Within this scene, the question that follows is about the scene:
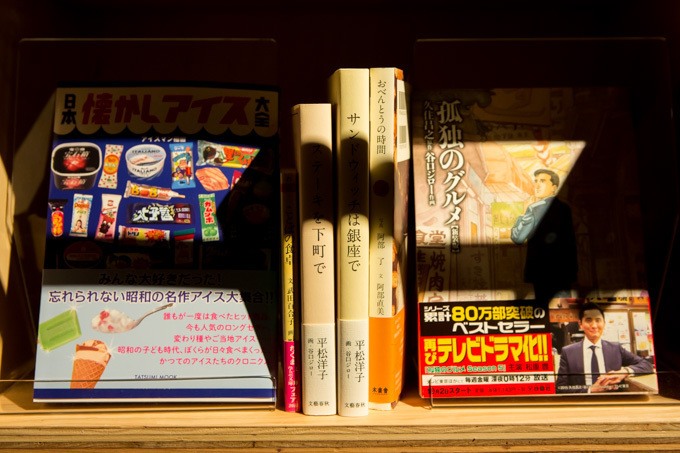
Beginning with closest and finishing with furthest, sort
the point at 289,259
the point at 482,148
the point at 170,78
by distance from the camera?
the point at 289,259 < the point at 482,148 < the point at 170,78

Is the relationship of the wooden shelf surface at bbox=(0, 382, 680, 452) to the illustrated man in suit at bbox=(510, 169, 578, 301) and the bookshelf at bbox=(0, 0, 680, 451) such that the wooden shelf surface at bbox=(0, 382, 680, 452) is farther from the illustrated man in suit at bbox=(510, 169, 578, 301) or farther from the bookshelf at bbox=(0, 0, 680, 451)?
the illustrated man in suit at bbox=(510, 169, 578, 301)

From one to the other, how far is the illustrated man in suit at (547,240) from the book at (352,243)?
0.84 feet

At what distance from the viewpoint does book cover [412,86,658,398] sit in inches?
32.1

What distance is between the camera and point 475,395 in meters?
0.80

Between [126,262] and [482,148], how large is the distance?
0.58 m

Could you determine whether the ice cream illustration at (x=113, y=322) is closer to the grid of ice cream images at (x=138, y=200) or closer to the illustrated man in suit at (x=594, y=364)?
the grid of ice cream images at (x=138, y=200)

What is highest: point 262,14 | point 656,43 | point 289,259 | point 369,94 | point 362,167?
point 262,14

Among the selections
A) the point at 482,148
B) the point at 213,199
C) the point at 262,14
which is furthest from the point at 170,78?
the point at 482,148

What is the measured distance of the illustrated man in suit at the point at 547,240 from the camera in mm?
847

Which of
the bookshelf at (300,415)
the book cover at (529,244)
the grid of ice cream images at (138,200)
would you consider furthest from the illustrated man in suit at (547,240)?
the grid of ice cream images at (138,200)

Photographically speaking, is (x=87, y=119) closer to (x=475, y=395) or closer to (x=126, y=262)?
(x=126, y=262)

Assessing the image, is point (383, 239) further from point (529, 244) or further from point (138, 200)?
point (138, 200)

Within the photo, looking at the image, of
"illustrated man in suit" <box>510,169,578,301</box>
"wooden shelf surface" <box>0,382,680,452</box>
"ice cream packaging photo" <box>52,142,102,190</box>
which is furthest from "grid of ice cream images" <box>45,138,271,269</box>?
"illustrated man in suit" <box>510,169,578,301</box>

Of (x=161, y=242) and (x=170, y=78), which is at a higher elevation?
(x=170, y=78)
